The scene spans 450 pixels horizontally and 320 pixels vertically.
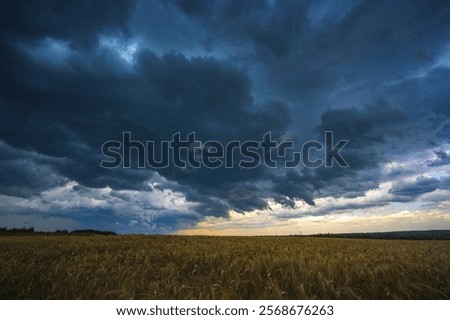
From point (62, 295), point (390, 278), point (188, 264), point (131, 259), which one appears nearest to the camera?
point (62, 295)

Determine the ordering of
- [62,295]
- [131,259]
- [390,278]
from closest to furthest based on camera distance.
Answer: [62,295] → [390,278] → [131,259]

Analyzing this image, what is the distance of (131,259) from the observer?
10.7 meters

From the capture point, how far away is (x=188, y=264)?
974 cm

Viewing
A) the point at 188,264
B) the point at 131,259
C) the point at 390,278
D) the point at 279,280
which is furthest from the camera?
the point at 131,259

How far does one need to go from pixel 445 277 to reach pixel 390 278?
1.18m
